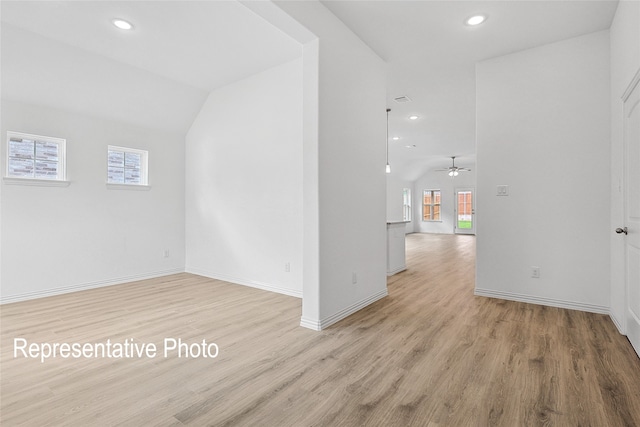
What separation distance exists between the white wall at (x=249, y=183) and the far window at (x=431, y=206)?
11.2 meters

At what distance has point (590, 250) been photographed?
330 cm

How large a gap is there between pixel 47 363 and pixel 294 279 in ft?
8.07

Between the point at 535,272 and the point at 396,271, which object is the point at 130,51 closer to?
the point at 396,271

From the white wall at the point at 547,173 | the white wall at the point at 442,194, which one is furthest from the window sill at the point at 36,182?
the white wall at the point at 442,194

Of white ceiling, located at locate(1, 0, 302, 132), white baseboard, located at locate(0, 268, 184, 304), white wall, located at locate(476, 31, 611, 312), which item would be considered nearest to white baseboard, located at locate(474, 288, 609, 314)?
white wall, located at locate(476, 31, 611, 312)

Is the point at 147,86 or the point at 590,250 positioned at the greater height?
the point at 147,86

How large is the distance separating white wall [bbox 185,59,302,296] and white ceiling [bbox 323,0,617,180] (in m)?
1.20

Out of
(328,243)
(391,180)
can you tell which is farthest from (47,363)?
(391,180)

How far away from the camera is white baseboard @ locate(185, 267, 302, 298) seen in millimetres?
4121

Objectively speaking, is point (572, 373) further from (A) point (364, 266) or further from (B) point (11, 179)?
(B) point (11, 179)

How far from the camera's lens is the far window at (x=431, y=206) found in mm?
14055

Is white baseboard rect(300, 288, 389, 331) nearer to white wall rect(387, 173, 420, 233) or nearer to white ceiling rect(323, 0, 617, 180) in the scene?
white ceiling rect(323, 0, 617, 180)

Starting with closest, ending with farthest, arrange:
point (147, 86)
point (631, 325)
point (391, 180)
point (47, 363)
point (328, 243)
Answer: point (47, 363), point (631, 325), point (328, 243), point (147, 86), point (391, 180)

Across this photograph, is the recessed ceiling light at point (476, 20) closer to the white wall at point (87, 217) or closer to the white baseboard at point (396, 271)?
the white baseboard at point (396, 271)
